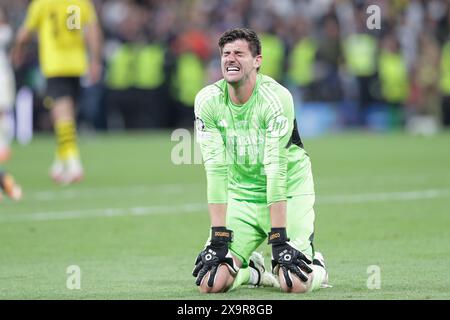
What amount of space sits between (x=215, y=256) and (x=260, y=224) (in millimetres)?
610

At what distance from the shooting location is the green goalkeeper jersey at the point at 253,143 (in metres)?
8.27

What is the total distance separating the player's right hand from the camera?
8.17 m

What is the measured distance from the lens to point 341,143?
24484mm

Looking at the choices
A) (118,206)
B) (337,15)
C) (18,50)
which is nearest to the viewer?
A: (118,206)

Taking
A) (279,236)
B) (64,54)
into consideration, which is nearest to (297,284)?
(279,236)

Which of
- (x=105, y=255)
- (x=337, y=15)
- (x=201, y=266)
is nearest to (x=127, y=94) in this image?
(x=337, y=15)

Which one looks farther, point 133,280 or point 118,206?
point 118,206

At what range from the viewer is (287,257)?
8.09 metres

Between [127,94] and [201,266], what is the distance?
2147cm

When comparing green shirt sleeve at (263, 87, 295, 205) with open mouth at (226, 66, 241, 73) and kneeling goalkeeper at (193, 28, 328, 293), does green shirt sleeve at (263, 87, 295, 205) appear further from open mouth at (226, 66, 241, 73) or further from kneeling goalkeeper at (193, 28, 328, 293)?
open mouth at (226, 66, 241, 73)

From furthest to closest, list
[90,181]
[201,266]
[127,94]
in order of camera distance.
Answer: [127,94], [90,181], [201,266]

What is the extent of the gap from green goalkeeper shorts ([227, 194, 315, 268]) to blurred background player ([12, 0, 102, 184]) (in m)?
8.05

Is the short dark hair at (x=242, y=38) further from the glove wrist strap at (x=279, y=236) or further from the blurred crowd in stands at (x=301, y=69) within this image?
the blurred crowd in stands at (x=301, y=69)

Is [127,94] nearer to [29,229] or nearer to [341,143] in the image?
[341,143]
